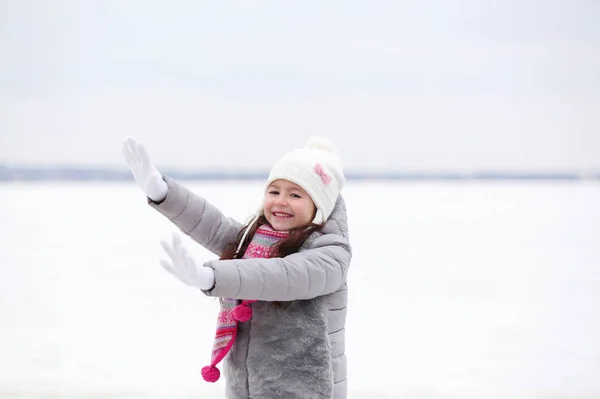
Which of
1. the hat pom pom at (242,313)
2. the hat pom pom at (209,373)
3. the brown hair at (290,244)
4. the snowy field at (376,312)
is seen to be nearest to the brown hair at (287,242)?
the brown hair at (290,244)

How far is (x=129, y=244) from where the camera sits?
5750 millimetres

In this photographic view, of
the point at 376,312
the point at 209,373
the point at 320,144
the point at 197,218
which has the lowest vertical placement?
the point at 209,373

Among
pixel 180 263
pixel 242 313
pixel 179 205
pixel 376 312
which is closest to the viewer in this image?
pixel 180 263

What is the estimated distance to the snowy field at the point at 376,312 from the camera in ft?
8.02

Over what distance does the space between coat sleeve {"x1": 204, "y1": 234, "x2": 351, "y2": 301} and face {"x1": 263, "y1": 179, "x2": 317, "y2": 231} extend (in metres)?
0.08

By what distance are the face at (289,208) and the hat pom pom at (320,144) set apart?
148 millimetres

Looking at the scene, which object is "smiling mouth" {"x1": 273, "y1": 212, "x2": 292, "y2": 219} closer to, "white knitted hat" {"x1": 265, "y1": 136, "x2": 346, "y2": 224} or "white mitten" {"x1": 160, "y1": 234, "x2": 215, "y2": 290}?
"white knitted hat" {"x1": 265, "y1": 136, "x2": 346, "y2": 224}

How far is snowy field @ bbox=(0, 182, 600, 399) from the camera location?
8.02 feet

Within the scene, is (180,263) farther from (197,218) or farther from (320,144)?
(320,144)

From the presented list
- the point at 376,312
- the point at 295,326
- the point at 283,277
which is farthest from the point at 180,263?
the point at 376,312

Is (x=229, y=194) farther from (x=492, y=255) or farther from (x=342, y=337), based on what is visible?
(x=342, y=337)

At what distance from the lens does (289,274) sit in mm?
1161

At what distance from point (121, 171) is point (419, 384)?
11.6 meters

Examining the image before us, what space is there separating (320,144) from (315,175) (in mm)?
141
